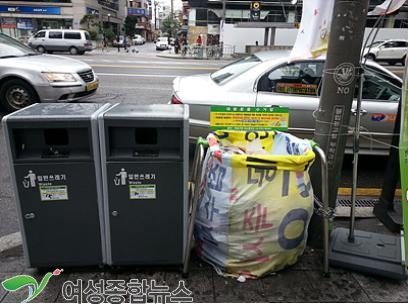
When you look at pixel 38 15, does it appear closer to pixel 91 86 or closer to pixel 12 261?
pixel 91 86

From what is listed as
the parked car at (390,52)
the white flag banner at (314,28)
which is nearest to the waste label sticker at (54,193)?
the white flag banner at (314,28)

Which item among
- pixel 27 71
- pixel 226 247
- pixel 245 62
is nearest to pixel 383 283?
pixel 226 247

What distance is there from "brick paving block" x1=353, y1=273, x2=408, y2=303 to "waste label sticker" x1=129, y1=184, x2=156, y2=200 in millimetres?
1619

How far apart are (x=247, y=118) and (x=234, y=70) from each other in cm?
227

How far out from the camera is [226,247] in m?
2.60

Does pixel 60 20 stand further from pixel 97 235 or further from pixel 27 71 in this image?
pixel 97 235

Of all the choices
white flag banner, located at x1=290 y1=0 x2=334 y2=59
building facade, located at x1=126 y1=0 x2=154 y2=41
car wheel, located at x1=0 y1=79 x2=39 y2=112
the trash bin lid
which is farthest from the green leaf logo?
building facade, located at x1=126 y1=0 x2=154 y2=41

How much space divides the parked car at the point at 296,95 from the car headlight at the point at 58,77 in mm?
3273

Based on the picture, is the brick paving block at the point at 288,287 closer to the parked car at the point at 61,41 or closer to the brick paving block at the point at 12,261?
the brick paving block at the point at 12,261

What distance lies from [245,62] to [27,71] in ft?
13.4

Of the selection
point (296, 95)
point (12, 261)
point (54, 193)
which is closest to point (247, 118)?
point (54, 193)

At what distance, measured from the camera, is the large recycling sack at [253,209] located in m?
2.44

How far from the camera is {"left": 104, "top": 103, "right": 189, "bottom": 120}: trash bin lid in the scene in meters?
2.40

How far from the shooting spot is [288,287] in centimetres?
256
